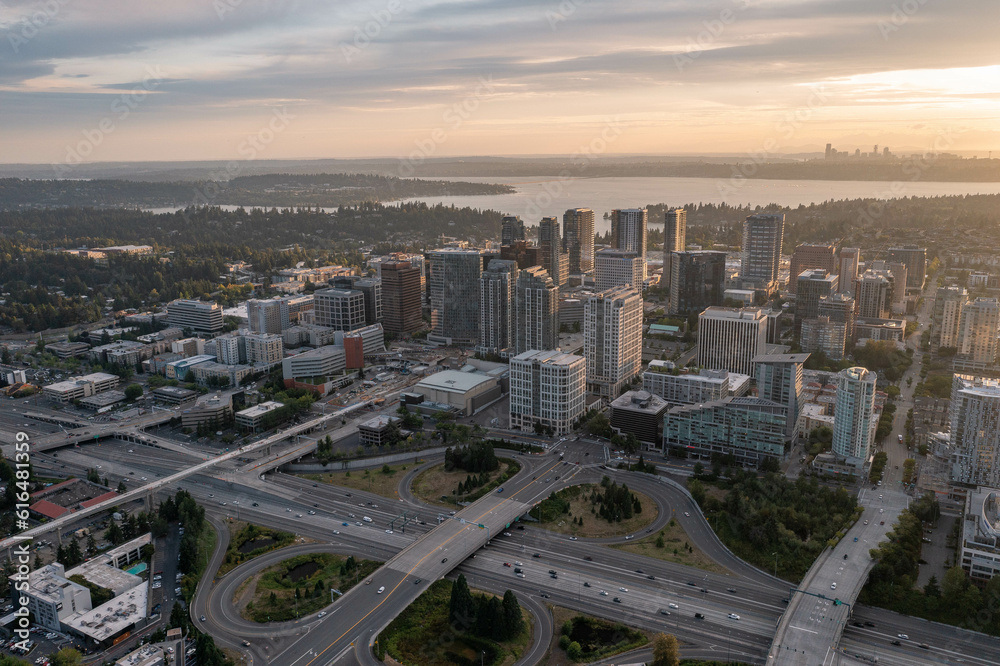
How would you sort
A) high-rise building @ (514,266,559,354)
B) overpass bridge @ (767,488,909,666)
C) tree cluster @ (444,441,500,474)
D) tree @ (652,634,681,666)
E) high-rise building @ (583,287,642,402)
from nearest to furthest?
tree @ (652,634,681,666)
overpass bridge @ (767,488,909,666)
tree cluster @ (444,441,500,474)
high-rise building @ (583,287,642,402)
high-rise building @ (514,266,559,354)

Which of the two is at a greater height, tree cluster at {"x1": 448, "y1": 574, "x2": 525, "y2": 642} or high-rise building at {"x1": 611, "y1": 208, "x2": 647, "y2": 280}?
high-rise building at {"x1": 611, "y1": 208, "x2": 647, "y2": 280}

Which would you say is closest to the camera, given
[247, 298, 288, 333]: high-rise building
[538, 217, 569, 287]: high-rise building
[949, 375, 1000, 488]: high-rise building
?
[949, 375, 1000, 488]: high-rise building

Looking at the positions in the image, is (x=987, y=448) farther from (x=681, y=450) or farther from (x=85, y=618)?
(x=85, y=618)

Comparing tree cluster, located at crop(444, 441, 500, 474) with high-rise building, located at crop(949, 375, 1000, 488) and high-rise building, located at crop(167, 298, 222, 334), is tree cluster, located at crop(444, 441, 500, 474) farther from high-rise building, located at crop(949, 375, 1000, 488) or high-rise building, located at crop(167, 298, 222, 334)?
high-rise building, located at crop(167, 298, 222, 334)

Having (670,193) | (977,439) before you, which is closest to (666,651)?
(977,439)

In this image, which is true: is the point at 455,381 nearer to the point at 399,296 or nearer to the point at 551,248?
the point at 399,296

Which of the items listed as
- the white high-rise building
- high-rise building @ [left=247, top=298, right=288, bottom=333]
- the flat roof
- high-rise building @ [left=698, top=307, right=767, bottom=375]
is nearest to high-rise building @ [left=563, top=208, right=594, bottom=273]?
high-rise building @ [left=247, top=298, right=288, bottom=333]
